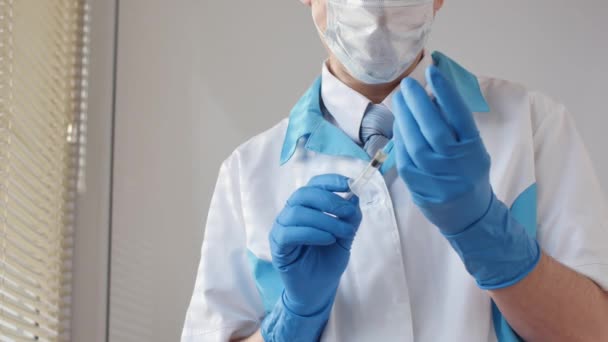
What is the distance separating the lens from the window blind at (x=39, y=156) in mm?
Result: 1481

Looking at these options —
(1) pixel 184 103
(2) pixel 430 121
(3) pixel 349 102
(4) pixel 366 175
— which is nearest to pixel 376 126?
(3) pixel 349 102

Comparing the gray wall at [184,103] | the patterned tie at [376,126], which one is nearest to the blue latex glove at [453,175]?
the patterned tie at [376,126]

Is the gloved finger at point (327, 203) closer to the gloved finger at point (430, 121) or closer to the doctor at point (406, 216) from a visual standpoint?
the doctor at point (406, 216)

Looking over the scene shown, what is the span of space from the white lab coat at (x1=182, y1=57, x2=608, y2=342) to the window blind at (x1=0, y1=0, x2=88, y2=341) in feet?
1.65

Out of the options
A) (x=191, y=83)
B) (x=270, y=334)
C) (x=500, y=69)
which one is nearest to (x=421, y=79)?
(x=270, y=334)

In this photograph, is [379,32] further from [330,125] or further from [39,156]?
[39,156]

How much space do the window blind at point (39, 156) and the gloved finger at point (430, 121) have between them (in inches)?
35.3

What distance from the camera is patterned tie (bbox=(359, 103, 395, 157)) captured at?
1.18m

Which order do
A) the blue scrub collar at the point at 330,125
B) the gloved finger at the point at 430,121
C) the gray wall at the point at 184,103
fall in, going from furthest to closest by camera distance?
1. the gray wall at the point at 184,103
2. the blue scrub collar at the point at 330,125
3. the gloved finger at the point at 430,121

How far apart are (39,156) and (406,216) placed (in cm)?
91

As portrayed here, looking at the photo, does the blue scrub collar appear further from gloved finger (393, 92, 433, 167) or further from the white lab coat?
gloved finger (393, 92, 433, 167)

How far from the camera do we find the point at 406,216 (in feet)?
3.73

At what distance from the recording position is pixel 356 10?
1.04 meters

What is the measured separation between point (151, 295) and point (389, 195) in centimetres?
87
